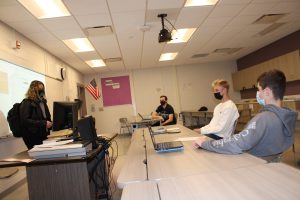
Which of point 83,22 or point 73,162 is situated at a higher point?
point 83,22

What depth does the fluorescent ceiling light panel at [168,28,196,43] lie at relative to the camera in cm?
568

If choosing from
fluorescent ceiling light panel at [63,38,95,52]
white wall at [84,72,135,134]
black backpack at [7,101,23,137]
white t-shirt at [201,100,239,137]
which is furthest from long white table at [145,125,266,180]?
white wall at [84,72,135,134]

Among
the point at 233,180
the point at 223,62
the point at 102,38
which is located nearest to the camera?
the point at 233,180

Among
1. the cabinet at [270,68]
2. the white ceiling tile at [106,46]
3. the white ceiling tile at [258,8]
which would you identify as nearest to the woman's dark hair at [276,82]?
the white ceiling tile at [258,8]

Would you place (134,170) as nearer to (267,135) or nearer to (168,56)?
(267,135)

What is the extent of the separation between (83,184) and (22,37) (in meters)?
3.70

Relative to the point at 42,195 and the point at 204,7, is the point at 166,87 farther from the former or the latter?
the point at 42,195

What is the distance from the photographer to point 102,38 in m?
5.48

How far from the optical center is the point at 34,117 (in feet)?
11.4

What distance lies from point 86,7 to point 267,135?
10.5 feet

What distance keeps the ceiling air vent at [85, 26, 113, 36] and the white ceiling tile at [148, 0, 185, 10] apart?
117cm

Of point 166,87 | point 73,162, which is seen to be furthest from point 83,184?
point 166,87

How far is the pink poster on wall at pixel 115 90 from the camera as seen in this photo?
34.2 ft

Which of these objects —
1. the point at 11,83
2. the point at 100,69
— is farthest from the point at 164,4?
the point at 100,69
